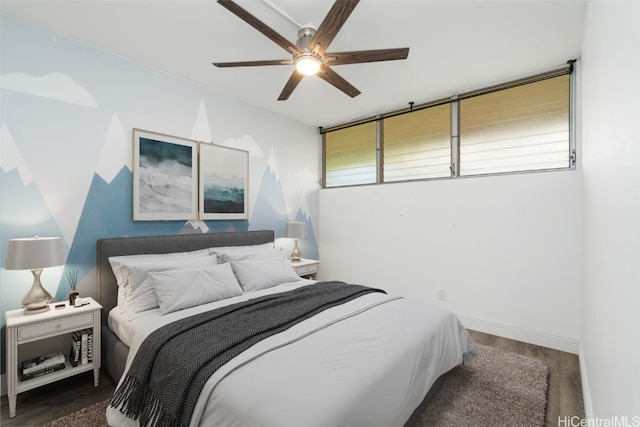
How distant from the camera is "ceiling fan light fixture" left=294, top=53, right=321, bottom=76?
6.56 ft

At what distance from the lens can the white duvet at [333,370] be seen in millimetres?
1223

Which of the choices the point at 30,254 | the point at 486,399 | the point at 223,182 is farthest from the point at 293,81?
the point at 486,399

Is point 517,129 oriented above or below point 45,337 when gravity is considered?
above

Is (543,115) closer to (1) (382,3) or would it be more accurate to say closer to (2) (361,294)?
(1) (382,3)

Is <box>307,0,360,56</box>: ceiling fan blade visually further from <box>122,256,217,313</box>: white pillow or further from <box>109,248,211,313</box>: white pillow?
<box>109,248,211,313</box>: white pillow

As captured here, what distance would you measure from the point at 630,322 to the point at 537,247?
247cm

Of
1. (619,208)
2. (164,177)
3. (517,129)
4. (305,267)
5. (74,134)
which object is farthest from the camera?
(305,267)

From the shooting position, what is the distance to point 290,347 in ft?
5.28

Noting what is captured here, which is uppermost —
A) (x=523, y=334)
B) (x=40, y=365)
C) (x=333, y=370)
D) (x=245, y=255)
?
(x=245, y=255)

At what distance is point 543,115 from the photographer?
3.04 meters

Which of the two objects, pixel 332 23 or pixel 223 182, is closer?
pixel 332 23

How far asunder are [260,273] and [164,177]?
1382mm

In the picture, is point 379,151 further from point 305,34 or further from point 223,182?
point 305,34

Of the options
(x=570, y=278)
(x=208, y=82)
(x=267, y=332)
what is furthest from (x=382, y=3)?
(x=570, y=278)
